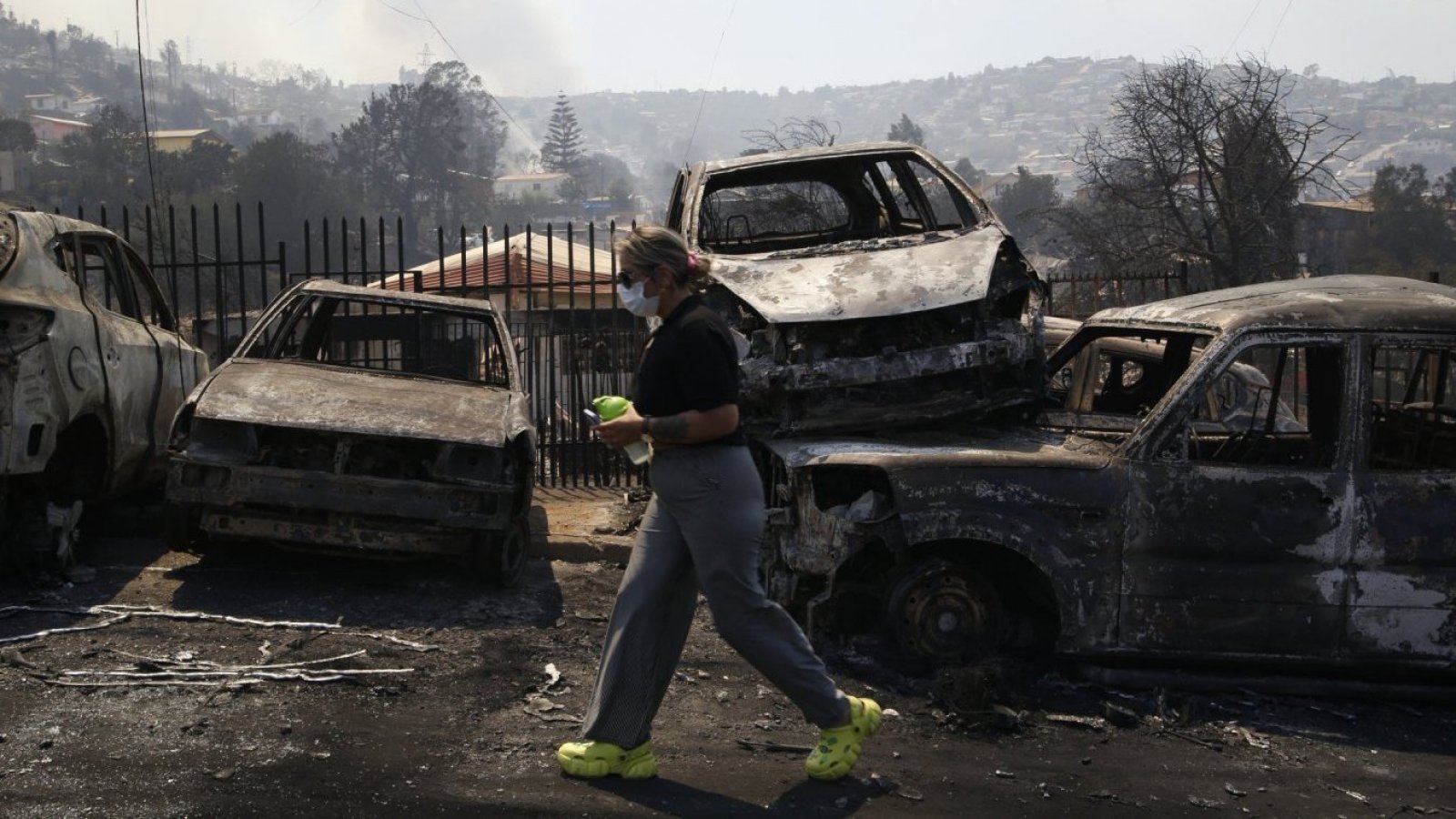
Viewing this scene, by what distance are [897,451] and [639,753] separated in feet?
6.16

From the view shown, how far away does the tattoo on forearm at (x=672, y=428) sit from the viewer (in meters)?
4.44

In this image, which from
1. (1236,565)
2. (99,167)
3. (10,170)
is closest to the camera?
(1236,565)

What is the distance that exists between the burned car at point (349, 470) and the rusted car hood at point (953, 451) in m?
1.47

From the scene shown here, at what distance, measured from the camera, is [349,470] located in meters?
7.16

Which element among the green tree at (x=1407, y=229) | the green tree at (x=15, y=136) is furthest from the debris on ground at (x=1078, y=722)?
the green tree at (x=15, y=136)

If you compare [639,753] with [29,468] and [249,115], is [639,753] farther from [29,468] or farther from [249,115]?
[249,115]

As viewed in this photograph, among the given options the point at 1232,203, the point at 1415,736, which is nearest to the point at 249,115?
the point at 1232,203

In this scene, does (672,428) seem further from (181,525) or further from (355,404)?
(181,525)

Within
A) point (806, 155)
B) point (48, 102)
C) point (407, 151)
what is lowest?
point (806, 155)

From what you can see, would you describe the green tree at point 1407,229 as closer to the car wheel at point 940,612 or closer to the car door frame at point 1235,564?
the car door frame at point 1235,564

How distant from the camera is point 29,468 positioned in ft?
21.2

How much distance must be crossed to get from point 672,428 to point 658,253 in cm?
55

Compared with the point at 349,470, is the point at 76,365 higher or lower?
higher

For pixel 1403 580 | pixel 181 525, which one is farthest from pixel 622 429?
pixel 181 525
